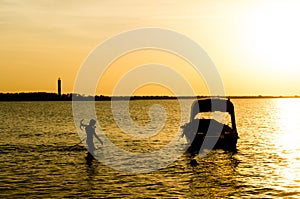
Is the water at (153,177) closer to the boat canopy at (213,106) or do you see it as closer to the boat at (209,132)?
the boat at (209,132)

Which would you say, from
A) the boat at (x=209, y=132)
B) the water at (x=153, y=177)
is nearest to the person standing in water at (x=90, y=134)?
the water at (x=153, y=177)

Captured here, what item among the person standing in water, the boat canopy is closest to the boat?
the boat canopy

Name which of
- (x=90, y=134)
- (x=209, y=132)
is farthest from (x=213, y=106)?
(x=90, y=134)

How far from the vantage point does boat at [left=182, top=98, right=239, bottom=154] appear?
163ft

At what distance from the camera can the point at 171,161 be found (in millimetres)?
41469

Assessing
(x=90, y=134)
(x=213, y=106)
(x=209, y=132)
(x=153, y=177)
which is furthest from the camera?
(x=213, y=106)

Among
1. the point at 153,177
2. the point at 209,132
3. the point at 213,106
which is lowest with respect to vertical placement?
the point at 153,177

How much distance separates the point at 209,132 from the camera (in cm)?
5038

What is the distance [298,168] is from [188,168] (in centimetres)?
877

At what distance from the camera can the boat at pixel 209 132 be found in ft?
163

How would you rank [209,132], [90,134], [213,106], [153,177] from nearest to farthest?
[153,177] → [90,134] → [209,132] → [213,106]

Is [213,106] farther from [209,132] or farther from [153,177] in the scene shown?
[153,177]

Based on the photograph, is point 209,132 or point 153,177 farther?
point 209,132

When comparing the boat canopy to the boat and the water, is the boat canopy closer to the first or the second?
the boat
